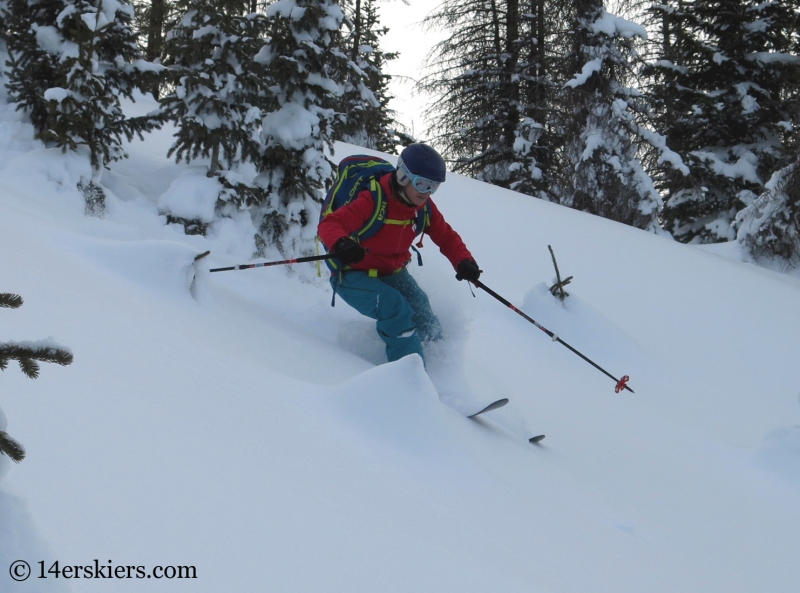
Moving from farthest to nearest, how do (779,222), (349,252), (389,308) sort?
(779,222)
(389,308)
(349,252)

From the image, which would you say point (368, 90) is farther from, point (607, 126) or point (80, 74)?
point (80, 74)

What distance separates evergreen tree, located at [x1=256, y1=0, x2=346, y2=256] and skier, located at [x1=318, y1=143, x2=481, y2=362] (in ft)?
11.9

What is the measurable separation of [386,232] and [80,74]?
526cm

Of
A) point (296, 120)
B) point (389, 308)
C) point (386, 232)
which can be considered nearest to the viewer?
point (389, 308)

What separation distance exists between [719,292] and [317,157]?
6006 millimetres

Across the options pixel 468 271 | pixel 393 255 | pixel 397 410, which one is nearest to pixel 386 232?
pixel 393 255

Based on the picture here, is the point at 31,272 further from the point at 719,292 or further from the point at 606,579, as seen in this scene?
the point at 719,292

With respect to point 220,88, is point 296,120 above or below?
below

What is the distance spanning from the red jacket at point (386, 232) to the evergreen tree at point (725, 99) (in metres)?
13.3

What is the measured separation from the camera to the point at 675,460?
5129mm

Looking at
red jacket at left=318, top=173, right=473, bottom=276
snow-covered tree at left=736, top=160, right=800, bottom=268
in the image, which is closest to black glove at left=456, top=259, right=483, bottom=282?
red jacket at left=318, top=173, right=473, bottom=276

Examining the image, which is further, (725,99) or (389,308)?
(725,99)

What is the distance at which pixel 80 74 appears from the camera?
26.5ft

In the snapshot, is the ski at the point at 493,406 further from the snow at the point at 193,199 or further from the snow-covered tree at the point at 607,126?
the snow-covered tree at the point at 607,126
